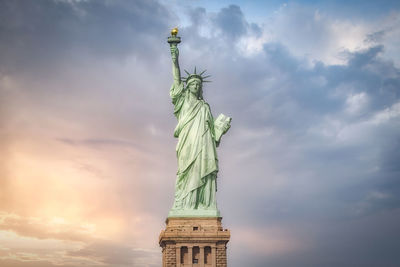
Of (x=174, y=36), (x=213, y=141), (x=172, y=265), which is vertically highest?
(x=174, y=36)

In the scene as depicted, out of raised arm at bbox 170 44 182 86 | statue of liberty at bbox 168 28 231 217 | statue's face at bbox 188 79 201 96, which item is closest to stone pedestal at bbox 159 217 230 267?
statue of liberty at bbox 168 28 231 217

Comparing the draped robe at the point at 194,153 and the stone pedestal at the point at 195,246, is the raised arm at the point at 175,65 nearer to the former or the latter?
the draped robe at the point at 194,153

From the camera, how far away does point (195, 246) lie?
36656 mm

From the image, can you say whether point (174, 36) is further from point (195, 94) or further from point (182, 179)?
point (182, 179)

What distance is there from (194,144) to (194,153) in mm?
549

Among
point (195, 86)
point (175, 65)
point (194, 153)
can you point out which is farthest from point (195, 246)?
point (175, 65)

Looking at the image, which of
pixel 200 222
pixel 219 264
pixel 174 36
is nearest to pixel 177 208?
pixel 200 222

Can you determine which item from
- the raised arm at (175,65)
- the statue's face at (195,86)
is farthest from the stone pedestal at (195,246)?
the raised arm at (175,65)

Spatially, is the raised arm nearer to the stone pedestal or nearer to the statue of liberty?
the statue of liberty

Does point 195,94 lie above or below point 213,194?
above

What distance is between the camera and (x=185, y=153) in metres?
38.9

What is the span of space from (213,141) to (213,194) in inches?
129

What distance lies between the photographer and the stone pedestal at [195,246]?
120ft

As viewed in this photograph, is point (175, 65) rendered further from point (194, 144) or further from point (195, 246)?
point (195, 246)
